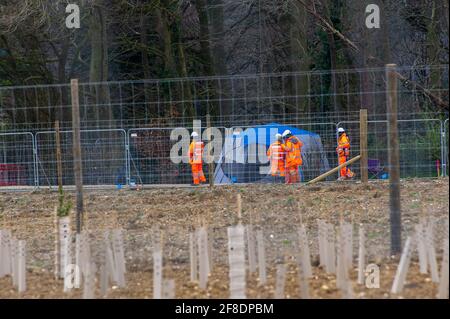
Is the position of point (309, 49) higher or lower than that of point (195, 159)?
→ higher

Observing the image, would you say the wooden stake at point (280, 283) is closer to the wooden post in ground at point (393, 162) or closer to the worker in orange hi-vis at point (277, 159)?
the wooden post in ground at point (393, 162)

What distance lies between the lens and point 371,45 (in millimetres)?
21688

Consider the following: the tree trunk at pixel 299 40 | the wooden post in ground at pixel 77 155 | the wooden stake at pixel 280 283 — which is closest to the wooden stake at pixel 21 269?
the wooden post in ground at pixel 77 155

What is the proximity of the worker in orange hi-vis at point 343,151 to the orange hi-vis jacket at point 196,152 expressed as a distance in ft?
10.1

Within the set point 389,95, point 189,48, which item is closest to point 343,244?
point 389,95

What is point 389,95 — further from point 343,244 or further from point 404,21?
point 404,21

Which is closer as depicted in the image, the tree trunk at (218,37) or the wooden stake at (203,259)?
the wooden stake at (203,259)

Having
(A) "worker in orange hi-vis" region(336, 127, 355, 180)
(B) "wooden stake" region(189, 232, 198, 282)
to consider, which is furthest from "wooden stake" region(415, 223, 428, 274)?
(A) "worker in orange hi-vis" region(336, 127, 355, 180)

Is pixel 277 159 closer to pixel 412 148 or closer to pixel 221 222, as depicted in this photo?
pixel 412 148

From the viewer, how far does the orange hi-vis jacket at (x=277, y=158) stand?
56.1 feet

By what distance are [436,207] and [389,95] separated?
402 cm

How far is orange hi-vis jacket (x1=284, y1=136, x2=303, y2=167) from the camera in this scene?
17.2 metres

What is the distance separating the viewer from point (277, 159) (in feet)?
56.6

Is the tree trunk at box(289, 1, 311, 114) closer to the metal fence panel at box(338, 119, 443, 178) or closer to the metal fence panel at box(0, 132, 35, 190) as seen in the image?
the metal fence panel at box(338, 119, 443, 178)
